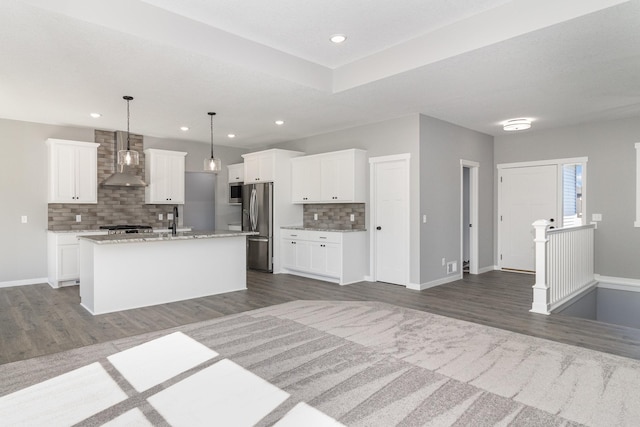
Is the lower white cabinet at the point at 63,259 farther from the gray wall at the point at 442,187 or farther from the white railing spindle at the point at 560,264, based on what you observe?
the white railing spindle at the point at 560,264

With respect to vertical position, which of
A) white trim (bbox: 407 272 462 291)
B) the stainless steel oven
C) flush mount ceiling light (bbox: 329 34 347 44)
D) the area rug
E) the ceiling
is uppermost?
flush mount ceiling light (bbox: 329 34 347 44)

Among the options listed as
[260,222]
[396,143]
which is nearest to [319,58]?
[396,143]

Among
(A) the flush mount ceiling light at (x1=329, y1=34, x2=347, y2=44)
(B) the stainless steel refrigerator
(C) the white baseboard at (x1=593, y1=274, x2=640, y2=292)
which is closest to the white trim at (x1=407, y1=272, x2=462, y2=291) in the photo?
(C) the white baseboard at (x1=593, y1=274, x2=640, y2=292)

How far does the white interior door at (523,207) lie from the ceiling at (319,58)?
151cm

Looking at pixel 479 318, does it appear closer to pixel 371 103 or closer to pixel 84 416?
pixel 371 103

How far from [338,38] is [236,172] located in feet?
17.1

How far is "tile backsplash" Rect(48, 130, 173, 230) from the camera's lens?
6609 mm

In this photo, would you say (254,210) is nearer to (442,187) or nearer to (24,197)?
(442,187)

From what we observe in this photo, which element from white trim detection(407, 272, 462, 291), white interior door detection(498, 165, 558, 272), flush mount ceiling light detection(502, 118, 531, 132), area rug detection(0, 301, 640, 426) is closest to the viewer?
area rug detection(0, 301, 640, 426)

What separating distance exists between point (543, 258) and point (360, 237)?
2.76 metres

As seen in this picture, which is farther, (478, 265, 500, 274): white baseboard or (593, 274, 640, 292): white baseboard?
(478, 265, 500, 274): white baseboard

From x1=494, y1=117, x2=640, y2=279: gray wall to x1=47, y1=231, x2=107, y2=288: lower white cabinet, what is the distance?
806cm

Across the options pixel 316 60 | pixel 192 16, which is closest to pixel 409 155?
pixel 316 60

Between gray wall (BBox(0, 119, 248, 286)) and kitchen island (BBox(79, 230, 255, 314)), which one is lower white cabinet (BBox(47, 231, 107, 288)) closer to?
gray wall (BBox(0, 119, 248, 286))
